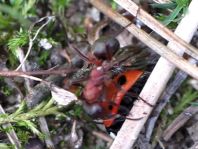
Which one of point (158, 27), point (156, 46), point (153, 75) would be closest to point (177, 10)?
point (158, 27)

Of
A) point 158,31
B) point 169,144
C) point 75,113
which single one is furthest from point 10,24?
point 169,144

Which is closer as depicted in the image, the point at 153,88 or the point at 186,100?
the point at 153,88

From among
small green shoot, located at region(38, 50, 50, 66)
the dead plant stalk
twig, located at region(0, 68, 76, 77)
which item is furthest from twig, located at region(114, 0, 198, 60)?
small green shoot, located at region(38, 50, 50, 66)

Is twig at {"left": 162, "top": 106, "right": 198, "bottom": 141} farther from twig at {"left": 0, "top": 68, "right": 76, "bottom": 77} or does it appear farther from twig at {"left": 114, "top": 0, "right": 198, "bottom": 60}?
twig at {"left": 0, "top": 68, "right": 76, "bottom": 77}

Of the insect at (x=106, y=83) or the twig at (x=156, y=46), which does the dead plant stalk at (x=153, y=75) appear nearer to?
the twig at (x=156, y=46)

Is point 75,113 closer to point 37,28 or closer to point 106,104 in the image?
point 106,104

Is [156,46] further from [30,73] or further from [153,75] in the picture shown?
[30,73]
